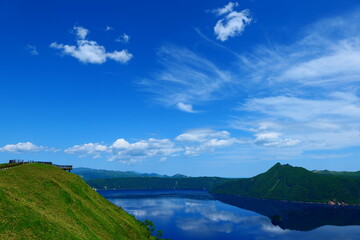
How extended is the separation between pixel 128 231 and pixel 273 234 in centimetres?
14698

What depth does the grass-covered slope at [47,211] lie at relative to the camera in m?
45.8

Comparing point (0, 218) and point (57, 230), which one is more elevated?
point (0, 218)

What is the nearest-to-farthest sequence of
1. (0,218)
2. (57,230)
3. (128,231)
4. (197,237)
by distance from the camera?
1. (0,218)
2. (57,230)
3. (128,231)
4. (197,237)

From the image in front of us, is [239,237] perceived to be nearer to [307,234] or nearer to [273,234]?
[273,234]

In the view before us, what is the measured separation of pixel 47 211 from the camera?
58625 mm

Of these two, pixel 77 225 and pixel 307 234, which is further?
pixel 307 234

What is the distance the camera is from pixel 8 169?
72.8m

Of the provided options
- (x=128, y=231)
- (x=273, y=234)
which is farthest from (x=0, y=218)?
(x=273, y=234)

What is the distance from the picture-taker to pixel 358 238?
182 m

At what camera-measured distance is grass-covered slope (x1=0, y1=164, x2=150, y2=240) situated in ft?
150

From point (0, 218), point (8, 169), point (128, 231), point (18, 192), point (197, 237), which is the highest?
point (8, 169)

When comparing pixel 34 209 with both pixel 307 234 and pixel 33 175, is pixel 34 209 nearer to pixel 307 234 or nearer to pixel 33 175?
pixel 33 175

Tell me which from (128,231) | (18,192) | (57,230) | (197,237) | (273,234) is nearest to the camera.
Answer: (57,230)

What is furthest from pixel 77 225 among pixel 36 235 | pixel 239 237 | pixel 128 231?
pixel 239 237
